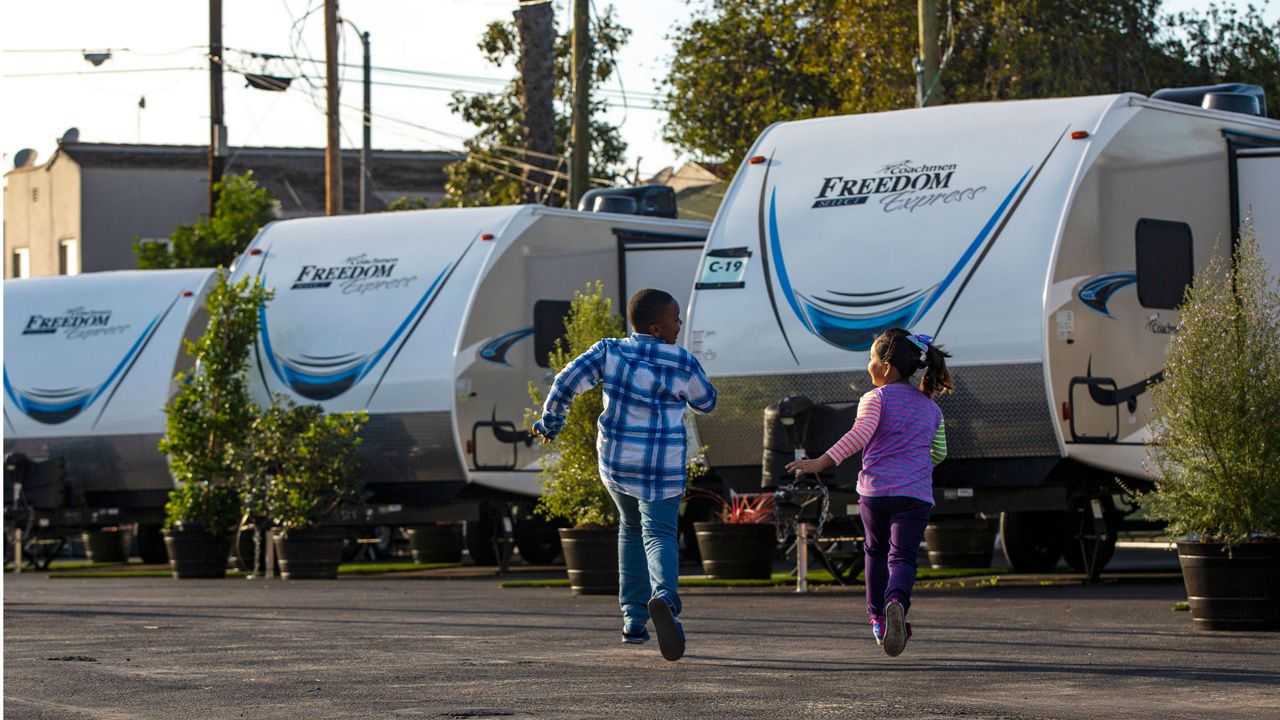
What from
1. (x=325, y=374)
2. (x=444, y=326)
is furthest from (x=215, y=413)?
(x=444, y=326)

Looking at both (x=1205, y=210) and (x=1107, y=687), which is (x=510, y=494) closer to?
(x=1205, y=210)

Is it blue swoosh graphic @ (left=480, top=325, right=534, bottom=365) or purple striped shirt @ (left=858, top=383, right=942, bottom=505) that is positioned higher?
blue swoosh graphic @ (left=480, top=325, right=534, bottom=365)

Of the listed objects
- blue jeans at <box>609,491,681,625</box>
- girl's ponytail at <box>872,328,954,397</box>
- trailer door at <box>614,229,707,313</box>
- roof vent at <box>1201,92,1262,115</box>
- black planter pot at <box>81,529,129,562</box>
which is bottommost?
black planter pot at <box>81,529,129,562</box>

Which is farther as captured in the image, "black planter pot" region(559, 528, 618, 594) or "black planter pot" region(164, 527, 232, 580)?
"black planter pot" region(164, 527, 232, 580)

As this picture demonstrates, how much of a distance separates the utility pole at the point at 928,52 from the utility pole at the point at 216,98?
36.6ft

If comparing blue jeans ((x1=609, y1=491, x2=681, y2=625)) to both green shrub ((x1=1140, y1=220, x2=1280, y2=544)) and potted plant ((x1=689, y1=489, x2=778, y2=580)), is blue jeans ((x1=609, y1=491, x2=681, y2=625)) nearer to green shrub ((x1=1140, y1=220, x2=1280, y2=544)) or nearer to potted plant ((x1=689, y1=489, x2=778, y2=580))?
green shrub ((x1=1140, y1=220, x2=1280, y2=544))

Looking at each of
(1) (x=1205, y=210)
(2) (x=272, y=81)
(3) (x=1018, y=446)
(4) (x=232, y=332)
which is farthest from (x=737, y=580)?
(2) (x=272, y=81)

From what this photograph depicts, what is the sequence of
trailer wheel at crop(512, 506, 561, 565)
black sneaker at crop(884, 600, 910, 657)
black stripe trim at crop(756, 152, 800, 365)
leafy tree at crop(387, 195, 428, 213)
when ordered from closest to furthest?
black sneaker at crop(884, 600, 910, 657), black stripe trim at crop(756, 152, 800, 365), trailer wheel at crop(512, 506, 561, 565), leafy tree at crop(387, 195, 428, 213)

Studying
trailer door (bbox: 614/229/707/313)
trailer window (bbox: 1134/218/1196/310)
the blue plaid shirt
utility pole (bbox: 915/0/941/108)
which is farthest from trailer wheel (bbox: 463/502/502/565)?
the blue plaid shirt

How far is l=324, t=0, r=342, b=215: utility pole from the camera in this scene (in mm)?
27234

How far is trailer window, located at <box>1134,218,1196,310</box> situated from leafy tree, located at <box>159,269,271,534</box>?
8.31 meters

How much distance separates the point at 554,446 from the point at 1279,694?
8.36m

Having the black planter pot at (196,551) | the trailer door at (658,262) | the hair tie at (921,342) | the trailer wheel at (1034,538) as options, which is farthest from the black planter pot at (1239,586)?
the black planter pot at (196,551)

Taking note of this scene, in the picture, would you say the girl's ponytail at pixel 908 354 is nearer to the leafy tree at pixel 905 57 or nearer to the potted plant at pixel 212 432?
the potted plant at pixel 212 432
